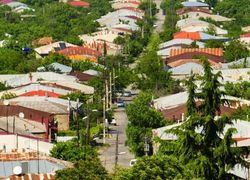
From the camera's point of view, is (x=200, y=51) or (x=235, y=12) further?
(x=235, y=12)

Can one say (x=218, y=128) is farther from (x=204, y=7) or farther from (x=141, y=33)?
(x=204, y=7)

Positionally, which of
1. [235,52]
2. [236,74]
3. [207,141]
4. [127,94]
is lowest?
[235,52]

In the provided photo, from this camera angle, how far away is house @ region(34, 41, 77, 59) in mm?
51406

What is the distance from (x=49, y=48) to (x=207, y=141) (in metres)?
40.6

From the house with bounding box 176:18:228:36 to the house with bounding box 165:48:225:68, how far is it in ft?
36.7

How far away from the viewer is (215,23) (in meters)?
65.1

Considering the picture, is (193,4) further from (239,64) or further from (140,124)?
(140,124)

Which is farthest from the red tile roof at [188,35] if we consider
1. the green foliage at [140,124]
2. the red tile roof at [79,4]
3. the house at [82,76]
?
the green foliage at [140,124]

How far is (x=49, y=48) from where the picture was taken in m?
52.5

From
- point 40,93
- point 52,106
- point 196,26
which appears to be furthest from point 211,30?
point 52,106

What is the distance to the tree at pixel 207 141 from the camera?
39.6 ft

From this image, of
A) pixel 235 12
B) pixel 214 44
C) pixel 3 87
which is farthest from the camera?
pixel 235 12

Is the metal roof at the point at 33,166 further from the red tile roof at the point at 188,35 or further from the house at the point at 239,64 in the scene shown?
the red tile roof at the point at 188,35

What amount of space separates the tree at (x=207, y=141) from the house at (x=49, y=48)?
126 ft
